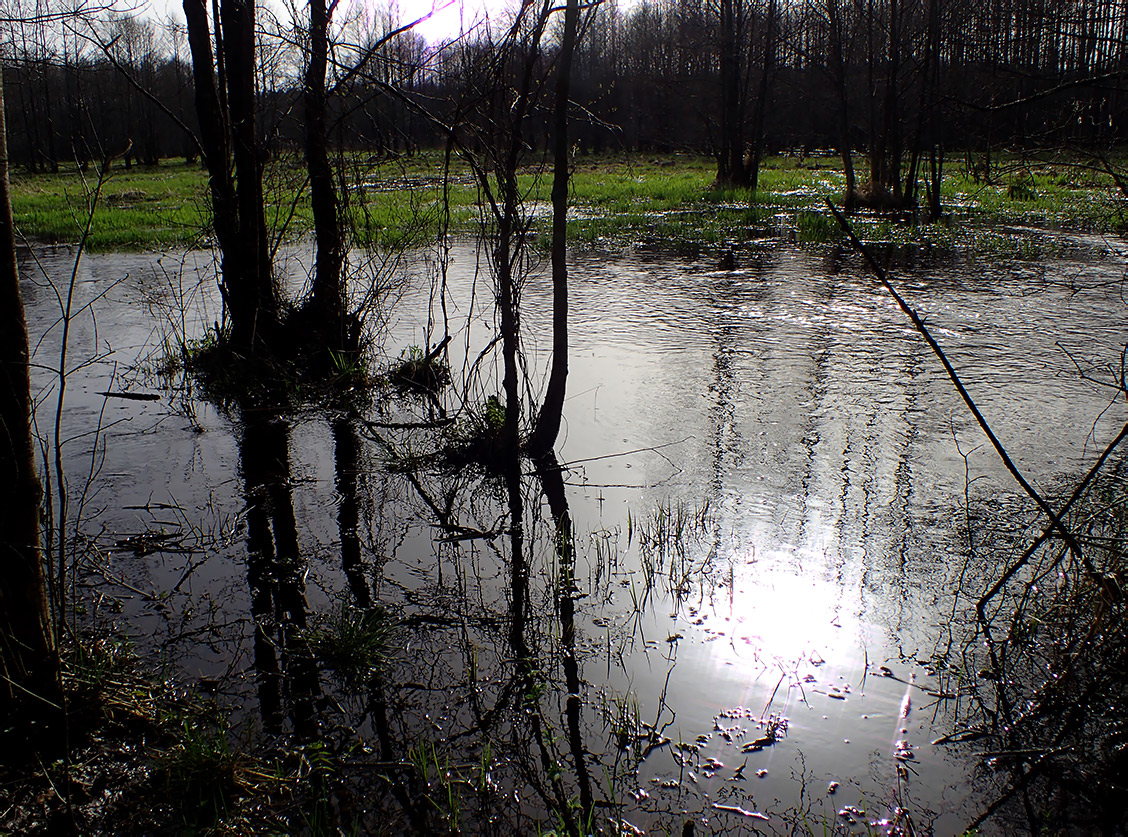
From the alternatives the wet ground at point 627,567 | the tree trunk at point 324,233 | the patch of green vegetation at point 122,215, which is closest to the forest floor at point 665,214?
the patch of green vegetation at point 122,215

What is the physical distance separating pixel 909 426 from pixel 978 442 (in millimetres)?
487

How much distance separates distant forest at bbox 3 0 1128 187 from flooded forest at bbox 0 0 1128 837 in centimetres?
13

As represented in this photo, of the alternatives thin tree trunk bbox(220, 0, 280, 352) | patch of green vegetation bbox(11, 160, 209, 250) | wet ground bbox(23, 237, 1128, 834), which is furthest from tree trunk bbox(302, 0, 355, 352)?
patch of green vegetation bbox(11, 160, 209, 250)

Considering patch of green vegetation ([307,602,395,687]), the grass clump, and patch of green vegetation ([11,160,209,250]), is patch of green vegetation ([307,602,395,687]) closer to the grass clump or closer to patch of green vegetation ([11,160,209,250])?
the grass clump

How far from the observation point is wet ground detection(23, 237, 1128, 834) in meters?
2.85

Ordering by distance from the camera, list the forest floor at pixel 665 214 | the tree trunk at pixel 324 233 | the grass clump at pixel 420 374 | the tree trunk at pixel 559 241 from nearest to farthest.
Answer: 1. the tree trunk at pixel 559 241
2. the tree trunk at pixel 324 233
3. the grass clump at pixel 420 374
4. the forest floor at pixel 665 214

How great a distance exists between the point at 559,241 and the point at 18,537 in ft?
10.7

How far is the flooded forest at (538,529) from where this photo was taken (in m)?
2.73

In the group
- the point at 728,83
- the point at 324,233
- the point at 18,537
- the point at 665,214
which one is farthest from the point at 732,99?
the point at 18,537

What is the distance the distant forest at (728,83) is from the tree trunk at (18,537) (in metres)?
0.52

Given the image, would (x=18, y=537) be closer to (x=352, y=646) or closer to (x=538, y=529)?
(x=352, y=646)

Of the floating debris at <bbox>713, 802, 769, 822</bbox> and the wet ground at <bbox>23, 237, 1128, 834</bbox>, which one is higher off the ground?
the wet ground at <bbox>23, 237, 1128, 834</bbox>

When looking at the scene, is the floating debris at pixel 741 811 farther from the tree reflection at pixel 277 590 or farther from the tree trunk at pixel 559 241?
the tree trunk at pixel 559 241

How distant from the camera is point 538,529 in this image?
4703mm
